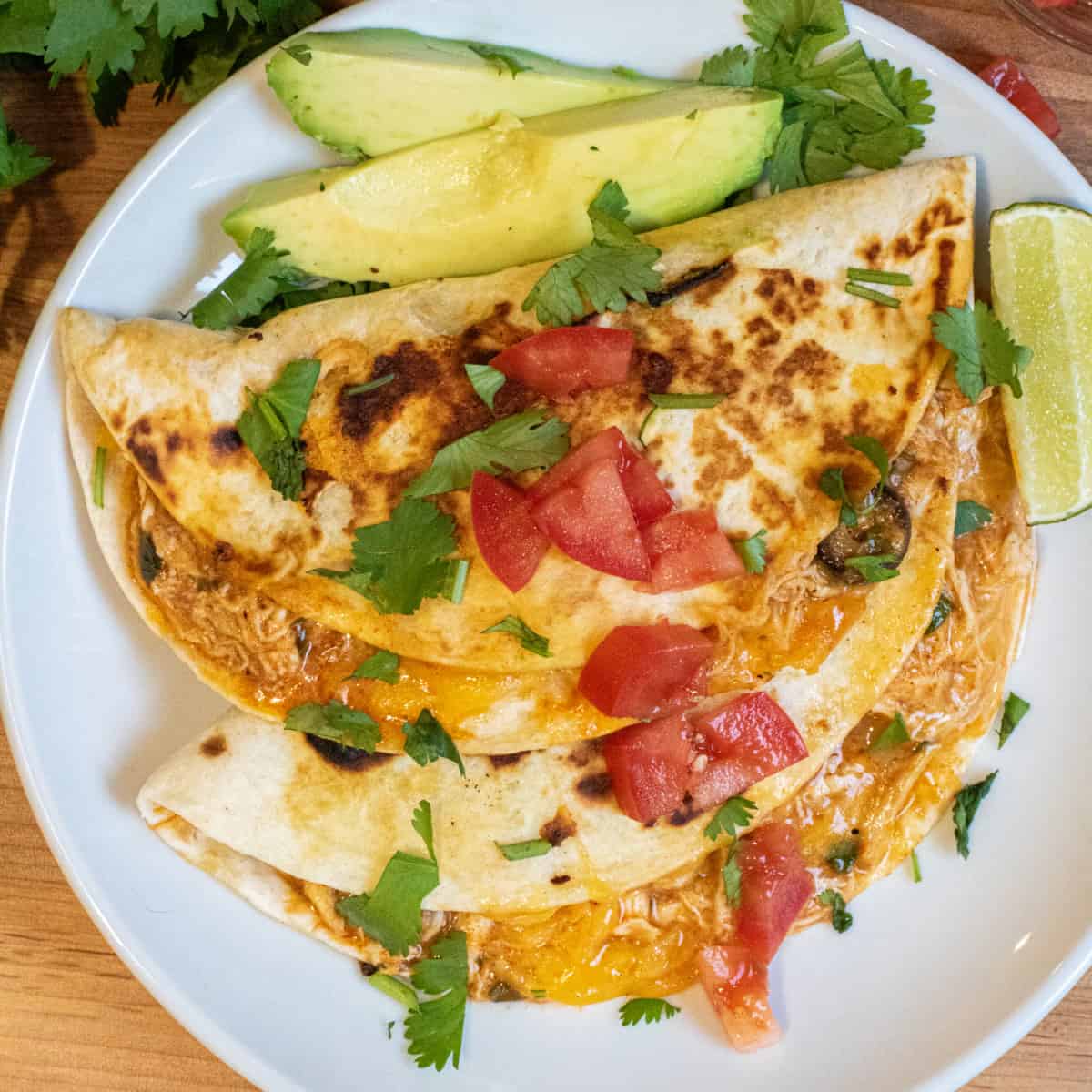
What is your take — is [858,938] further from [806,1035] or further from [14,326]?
[14,326]

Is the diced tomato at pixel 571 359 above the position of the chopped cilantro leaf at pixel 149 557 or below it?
above

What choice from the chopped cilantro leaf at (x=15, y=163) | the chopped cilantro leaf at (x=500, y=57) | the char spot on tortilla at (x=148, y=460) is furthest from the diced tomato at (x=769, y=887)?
the chopped cilantro leaf at (x=15, y=163)

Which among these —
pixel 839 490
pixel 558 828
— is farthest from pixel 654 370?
pixel 558 828

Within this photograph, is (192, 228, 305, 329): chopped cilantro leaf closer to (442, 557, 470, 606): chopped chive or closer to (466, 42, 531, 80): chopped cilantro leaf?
(466, 42, 531, 80): chopped cilantro leaf

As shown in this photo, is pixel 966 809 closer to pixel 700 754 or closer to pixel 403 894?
pixel 700 754

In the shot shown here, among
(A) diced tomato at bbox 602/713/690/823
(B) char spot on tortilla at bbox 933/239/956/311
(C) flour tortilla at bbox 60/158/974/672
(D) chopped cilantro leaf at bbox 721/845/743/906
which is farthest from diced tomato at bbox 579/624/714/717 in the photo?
(B) char spot on tortilla at bbox 933/239/956/311

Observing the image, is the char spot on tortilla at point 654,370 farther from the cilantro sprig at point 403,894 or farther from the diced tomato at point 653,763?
the cilantro sprig at point 403,894

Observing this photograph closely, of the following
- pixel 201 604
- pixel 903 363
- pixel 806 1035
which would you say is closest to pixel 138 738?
pixel 201 604
